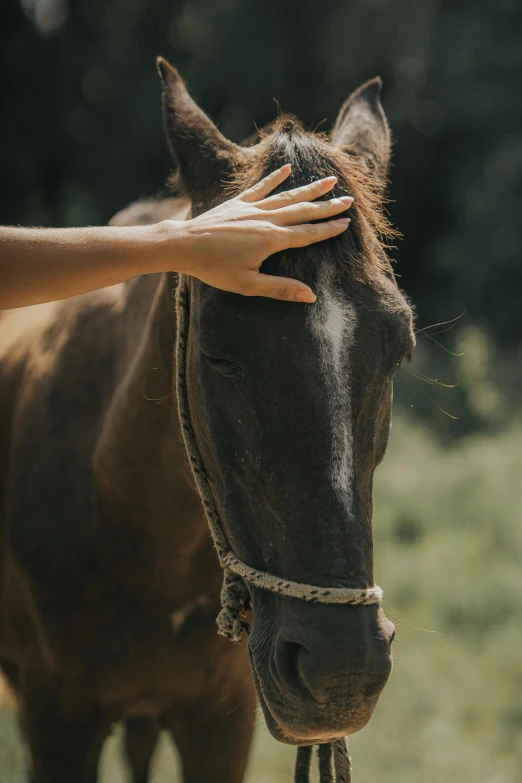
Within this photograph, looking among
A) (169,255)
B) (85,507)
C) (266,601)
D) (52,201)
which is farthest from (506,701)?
(52,201)

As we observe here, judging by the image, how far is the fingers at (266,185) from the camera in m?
1.82

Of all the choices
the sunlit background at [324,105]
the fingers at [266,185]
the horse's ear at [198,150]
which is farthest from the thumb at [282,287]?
the sunlit background at [324,105]

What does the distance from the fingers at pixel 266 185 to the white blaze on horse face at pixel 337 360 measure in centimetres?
24

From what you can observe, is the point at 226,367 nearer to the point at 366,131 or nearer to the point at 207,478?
the point at 207,478

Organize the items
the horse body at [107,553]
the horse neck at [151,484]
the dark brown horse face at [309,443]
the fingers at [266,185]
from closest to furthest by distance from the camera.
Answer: the dark brown horse face at [309,443] → the fingers at [266,185] → the horse neck at [151,484] → the horse body at [107,553]

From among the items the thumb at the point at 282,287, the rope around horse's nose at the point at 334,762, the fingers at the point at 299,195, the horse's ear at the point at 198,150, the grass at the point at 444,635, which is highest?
the horse's ear at the point at 198,150

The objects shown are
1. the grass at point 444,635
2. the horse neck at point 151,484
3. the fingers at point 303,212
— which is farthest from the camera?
the grass at point 444,635

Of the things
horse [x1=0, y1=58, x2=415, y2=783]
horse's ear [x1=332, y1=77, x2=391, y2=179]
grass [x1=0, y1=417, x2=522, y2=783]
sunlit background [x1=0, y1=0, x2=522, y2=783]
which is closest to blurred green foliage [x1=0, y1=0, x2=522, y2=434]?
sunlit background [x1=0, y1=0, x2=522, y2=783]

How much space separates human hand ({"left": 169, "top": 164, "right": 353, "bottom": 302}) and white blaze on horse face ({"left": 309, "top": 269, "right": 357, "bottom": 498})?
50 millimetres

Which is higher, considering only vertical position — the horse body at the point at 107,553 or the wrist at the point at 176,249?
the wrist at the point at 176,249

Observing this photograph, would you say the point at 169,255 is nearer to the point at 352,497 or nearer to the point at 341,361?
the point at 341,361

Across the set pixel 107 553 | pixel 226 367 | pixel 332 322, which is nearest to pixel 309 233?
pixel 332 322

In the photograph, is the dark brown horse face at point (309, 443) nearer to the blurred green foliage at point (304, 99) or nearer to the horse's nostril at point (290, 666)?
Answer: the horse's nostril at point (290, 666)

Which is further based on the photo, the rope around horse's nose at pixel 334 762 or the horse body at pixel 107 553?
the horse body at pixel 107 553
